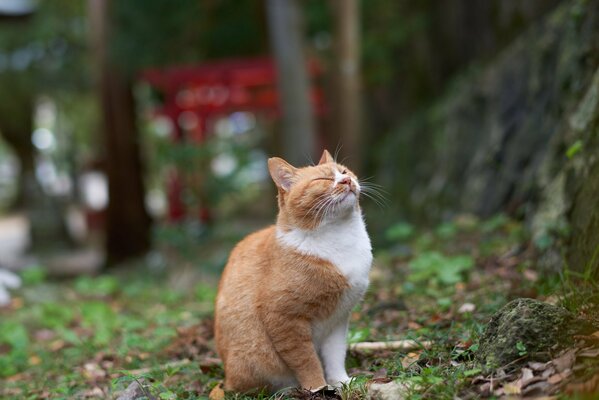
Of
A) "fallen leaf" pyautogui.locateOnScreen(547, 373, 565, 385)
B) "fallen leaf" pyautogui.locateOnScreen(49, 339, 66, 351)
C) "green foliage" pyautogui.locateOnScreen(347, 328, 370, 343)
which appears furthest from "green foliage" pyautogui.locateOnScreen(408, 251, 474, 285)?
"fallen leaf" pyautogui.locateOnScreen(49, 339, 66, 351)

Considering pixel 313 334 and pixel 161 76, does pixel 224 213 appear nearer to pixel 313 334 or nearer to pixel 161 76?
pixel 161 76

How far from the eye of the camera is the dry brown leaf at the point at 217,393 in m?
3.68

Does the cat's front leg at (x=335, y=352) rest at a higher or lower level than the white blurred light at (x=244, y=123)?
lower

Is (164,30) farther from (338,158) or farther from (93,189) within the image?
(93,189)

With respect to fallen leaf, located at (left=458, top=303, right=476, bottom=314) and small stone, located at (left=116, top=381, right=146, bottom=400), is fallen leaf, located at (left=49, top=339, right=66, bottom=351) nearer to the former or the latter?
small stone, located at (left=116, top=381, right=146, bottom=400)

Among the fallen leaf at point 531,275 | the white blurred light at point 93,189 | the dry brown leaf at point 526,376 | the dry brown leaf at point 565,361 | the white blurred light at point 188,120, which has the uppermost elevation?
the white blurred light at point 188,120

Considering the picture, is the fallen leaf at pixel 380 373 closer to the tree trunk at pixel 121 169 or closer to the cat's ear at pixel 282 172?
the cat's ear at pixel 282 172


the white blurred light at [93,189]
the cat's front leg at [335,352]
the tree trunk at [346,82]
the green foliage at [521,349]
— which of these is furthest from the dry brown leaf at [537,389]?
the white blurred light at [93,189]

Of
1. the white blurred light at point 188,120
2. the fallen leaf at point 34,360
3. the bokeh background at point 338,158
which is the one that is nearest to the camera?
the bokeh background at point 338,158

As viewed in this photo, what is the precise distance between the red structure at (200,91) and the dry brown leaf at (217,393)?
7.72m

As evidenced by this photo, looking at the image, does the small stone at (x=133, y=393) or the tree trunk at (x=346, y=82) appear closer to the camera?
the small stone at (x=133, y=393)

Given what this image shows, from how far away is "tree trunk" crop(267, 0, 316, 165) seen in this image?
997 cm

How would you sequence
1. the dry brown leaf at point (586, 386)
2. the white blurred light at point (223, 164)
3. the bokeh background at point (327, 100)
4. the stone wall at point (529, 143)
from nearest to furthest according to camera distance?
the dry brown leaf at point (586, 386), the stone wall at point (529, 143), the bokeh background at point (327, 100), the white blurred light at point (223, 164)

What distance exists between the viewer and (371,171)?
14.5 meters
